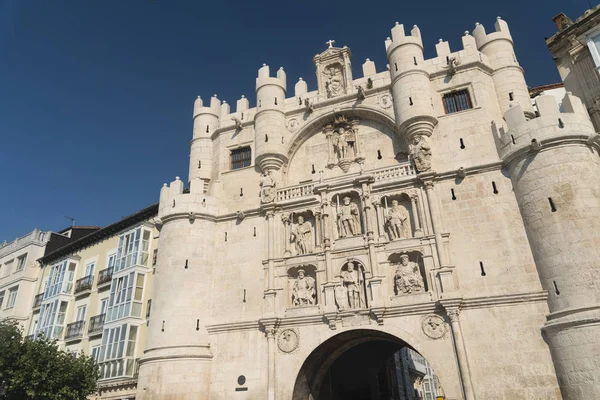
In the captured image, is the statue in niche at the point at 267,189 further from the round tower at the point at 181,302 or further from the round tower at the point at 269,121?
the round tower at the point at 181,302

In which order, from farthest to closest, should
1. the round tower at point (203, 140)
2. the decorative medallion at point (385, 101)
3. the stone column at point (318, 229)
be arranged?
the round tower at point (203, 140)
the decorative medallion at point (385, 101)
the stone column at point (318, 229)

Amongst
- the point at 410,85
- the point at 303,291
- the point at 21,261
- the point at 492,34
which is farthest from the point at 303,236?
the point at 21,261

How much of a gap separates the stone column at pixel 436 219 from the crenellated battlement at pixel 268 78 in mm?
10474

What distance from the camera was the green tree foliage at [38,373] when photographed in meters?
19.7

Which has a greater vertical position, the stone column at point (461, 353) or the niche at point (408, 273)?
the niche at point (408, 273)

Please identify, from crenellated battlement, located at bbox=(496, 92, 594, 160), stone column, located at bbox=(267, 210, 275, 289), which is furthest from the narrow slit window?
stone column, located at bbox=(267, 210, 275, 289)

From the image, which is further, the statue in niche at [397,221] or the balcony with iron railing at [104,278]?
the balcony with iron railing at [104,278]

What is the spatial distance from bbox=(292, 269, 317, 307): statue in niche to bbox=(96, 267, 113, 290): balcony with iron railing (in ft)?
49.0

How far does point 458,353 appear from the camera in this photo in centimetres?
1656

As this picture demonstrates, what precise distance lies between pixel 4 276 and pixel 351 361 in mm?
31242

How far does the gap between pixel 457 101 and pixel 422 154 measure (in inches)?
144

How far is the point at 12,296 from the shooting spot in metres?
36.8

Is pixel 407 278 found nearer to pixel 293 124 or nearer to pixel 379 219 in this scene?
pixel 379 219

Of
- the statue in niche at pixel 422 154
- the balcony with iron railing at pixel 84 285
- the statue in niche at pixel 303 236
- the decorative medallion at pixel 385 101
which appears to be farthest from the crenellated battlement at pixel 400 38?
the balcony with iron railing at pixel 84 285
